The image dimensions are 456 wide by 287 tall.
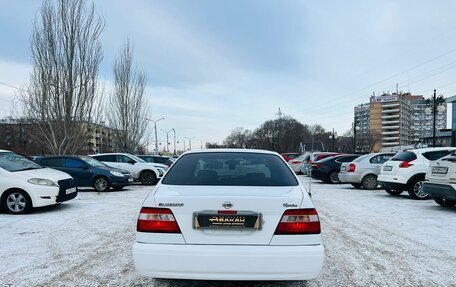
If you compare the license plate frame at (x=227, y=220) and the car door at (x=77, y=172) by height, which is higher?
the license plate frame at (x=227, y=220)

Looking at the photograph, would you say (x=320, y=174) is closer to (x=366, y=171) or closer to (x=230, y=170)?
Result: (x=366, y=171)

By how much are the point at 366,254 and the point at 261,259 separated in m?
2.66

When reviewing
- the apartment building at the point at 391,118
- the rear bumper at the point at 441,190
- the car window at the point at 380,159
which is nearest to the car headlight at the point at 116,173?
the car window at the point at 380,159

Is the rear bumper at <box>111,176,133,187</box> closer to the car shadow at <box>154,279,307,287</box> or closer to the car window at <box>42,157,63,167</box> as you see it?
the car window at <box>42,157,63,167</box>

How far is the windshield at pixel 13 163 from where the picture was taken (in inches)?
349

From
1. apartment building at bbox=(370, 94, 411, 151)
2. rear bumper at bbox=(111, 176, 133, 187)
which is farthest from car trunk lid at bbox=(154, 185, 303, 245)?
apartment building at bbox=(370, 94, 411, 151)

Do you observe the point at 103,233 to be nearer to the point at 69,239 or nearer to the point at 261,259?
the point at 69,239

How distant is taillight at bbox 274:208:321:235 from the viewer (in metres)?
3.35

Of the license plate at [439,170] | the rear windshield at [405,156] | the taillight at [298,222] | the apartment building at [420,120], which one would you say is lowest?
the taillight at [298,222]

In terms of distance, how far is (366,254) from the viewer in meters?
5.20

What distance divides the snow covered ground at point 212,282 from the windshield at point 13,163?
118 centimetres

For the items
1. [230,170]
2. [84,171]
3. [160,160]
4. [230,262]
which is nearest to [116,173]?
[84,171]

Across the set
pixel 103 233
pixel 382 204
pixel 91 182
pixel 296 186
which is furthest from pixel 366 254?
pixel 91 182

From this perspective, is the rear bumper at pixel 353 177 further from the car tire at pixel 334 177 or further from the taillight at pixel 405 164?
the taillight at pixel 405 164
